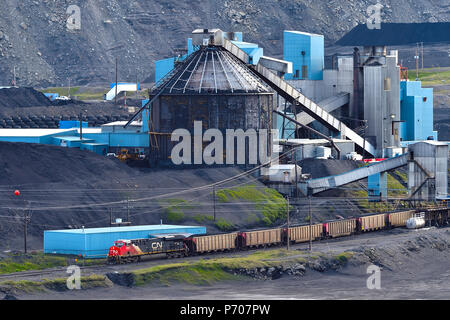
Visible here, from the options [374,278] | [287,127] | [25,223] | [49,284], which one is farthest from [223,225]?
[287,127]

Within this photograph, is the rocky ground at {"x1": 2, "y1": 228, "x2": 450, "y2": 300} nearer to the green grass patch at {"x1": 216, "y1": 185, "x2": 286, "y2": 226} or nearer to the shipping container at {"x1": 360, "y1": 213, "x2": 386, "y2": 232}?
the shipping container at {"x1": 360, "y1": 213, "x2": 386, "y2": 232}

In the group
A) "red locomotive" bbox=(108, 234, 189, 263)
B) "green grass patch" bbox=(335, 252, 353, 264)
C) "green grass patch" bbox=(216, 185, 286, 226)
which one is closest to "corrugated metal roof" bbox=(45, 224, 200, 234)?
"red locomotive" bbox=(108, 234, 189, 263)

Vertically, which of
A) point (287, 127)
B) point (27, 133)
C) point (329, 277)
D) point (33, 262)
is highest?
point (287, 127)

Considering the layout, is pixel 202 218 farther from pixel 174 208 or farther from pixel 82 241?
pixel 82 241

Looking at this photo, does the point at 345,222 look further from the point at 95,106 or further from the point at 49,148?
the point at 95,106

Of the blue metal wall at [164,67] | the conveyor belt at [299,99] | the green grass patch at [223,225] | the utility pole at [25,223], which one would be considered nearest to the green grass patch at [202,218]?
the green grass patch at [223,225]

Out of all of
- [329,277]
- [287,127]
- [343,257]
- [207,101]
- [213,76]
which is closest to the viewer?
[329,277]
